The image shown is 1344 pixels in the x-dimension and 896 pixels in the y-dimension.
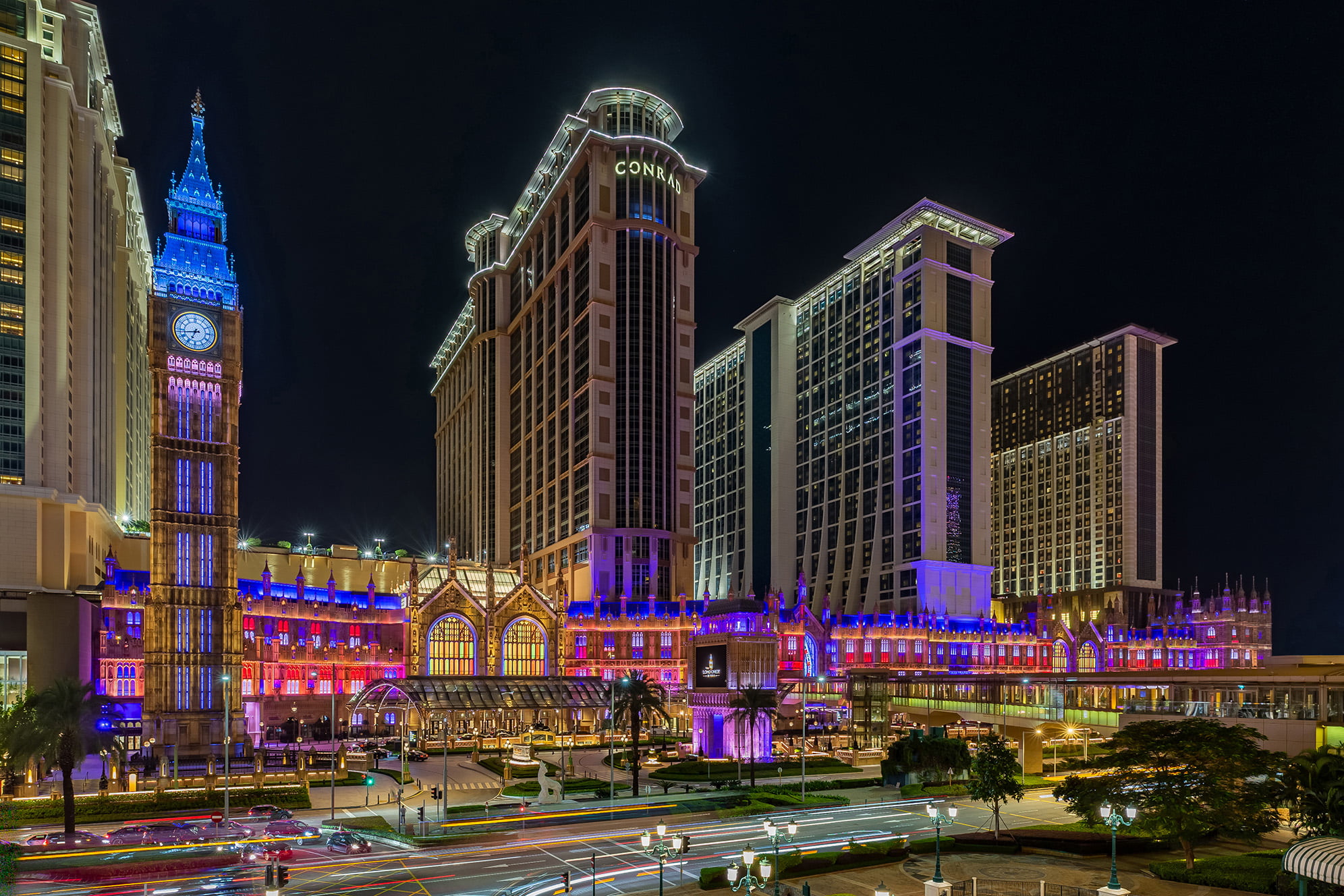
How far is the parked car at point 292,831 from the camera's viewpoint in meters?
56.4

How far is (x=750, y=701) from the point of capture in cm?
8700

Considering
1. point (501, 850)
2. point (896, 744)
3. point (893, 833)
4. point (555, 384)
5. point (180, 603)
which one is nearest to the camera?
point (501, 850)

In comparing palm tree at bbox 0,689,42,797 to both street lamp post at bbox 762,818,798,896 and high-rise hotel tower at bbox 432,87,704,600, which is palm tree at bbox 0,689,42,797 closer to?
street lamp post at bbox 762,818,798,896

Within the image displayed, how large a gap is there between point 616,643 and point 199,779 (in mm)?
69754

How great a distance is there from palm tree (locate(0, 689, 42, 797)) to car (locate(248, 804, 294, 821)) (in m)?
12.5

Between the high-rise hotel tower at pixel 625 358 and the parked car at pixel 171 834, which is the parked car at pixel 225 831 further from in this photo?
the high-rise hotel tower at pixel 625 358

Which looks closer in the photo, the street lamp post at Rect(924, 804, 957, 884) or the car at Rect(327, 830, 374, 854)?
the street lamp post at Rect(924, 804, 957, 884)

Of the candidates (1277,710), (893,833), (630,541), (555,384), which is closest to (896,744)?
(893,833)

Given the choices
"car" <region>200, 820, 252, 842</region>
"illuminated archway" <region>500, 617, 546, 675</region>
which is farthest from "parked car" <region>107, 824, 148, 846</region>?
"illuminated archway" <region>500, 617, 546, 675</region>

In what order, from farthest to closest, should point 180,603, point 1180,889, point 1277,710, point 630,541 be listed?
point 630,541, point 180,603, point 1277,710, point 1180,889

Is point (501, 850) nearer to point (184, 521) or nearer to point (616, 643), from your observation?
point (184, 521)

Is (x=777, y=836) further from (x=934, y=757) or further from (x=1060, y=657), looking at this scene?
(x=1060, y=657)

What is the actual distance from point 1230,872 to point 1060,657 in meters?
135

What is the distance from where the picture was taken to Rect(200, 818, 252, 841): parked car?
182ft
